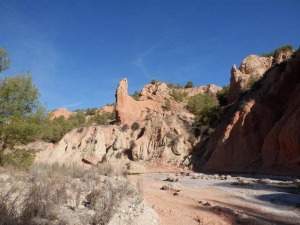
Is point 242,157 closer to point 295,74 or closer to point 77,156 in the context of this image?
point 295,74

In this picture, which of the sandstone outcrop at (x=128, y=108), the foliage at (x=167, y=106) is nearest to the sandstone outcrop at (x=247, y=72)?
the foliage at (x=167, y=106)

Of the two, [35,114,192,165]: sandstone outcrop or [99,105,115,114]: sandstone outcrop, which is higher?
[99,105,115,114]: sandstone outcrop

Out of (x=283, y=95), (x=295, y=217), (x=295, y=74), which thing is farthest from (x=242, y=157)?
(x=295, y=217)

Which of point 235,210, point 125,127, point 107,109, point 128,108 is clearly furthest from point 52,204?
point 107,109

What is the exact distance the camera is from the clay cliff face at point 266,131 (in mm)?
18344

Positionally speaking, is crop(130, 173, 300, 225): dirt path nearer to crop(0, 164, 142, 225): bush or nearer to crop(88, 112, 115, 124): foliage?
crop(0, 164, 142, 225): bush

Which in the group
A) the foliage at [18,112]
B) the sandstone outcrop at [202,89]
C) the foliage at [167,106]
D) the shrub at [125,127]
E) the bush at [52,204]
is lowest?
the bush at [52,204]

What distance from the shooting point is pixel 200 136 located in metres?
35.2

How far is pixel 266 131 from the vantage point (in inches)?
910

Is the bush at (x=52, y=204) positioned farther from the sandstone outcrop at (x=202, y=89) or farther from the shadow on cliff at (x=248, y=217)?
the sandstone outcrop at (x=202, y=89)

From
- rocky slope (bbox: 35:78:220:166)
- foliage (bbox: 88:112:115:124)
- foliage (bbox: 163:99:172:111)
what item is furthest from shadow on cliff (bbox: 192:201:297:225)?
foliage (bbox: 88:112:115:124)

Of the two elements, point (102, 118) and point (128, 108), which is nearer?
point (128, 108)

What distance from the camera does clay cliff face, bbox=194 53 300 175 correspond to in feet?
60.2

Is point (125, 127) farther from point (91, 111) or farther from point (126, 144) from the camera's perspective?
point (91, 111)
